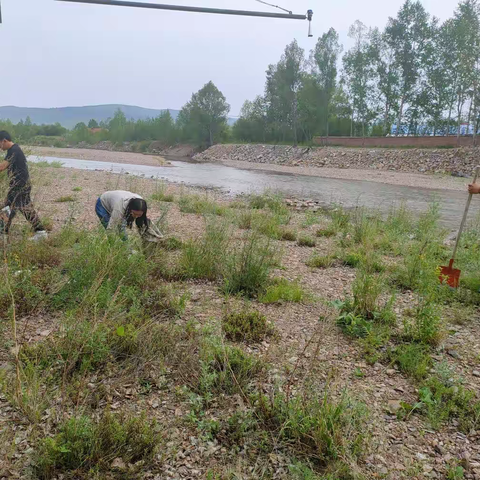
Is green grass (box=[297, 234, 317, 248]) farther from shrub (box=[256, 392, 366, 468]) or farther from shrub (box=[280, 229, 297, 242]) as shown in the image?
shrub (box=[256, 392, 366, 468])

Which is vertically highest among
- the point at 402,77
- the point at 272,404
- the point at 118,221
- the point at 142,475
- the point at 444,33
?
the point at 444,33

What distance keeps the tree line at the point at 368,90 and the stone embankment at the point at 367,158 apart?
3525mm

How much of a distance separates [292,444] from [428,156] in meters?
38.4

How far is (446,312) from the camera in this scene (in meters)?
4.92

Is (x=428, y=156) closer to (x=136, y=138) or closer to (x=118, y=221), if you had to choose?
(x=118, y=221)

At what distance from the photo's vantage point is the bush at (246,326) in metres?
3.98

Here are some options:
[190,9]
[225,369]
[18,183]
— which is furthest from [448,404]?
[190,9]

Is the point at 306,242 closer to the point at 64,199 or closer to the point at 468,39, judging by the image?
the point at 64,199

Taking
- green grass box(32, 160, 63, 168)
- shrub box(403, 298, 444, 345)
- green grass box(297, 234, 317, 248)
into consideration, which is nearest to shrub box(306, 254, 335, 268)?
green grass box(297, 234, 317, 248)

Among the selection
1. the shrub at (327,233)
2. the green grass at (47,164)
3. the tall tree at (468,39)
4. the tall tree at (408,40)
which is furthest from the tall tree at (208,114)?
the shrub at (327,233)

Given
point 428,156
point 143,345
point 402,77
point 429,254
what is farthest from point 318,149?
point 143,345

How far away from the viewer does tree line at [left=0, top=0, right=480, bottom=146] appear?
4100 centimetres

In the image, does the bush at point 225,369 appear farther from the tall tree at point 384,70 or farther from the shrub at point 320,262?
the tall tree at point 384,70

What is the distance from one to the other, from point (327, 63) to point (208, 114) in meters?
26.5
